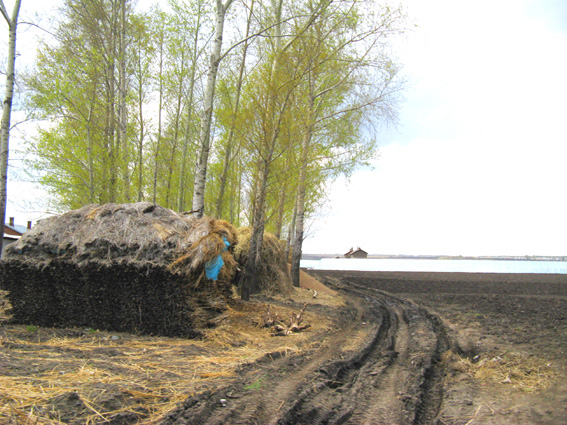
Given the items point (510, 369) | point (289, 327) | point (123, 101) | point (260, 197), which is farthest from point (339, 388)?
point (123, 101)

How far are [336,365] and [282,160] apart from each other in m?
6.61

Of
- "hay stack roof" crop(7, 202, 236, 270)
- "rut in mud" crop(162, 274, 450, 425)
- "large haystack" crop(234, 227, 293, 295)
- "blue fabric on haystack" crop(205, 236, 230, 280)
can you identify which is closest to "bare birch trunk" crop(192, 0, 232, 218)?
"hay stack roof" crop(7, 202, 236, 270)

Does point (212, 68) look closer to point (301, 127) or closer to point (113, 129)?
point (301, 127)

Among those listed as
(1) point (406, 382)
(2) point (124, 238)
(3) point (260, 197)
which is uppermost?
(3) point (260, 197)

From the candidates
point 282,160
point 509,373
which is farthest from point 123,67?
point 509,373

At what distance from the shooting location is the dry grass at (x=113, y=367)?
3258 mm

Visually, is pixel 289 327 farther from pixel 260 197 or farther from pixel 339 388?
pixel 260 197

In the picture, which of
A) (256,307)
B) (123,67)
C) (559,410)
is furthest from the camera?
(123,67)

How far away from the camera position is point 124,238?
Result: 704 centimetres

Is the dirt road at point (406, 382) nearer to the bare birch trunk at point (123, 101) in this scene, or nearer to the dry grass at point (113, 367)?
the dry grass at point (113, 367)

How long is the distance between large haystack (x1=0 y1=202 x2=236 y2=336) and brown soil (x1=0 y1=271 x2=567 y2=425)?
0.38m

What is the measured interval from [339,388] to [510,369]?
2390 millimetres

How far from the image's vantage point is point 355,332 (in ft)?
25.9

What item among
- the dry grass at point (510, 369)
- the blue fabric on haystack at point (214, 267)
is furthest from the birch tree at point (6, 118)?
the dry grass at point (510, 369)
